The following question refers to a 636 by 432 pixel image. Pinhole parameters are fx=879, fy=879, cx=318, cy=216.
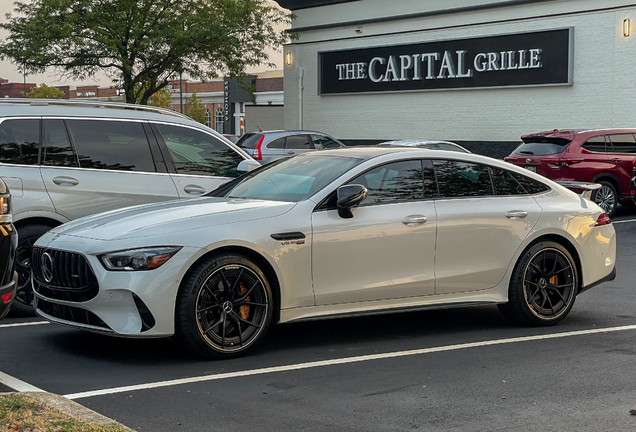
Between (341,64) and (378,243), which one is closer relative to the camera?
(378,243)

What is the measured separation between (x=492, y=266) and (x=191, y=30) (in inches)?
1140

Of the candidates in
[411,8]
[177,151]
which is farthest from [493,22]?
[177,151]

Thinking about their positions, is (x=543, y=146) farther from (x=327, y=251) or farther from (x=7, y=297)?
(x=7, y=297)

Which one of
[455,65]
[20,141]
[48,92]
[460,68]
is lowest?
[20,141]

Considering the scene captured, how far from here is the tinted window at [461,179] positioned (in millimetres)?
7285

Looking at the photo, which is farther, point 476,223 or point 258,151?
point 258,151

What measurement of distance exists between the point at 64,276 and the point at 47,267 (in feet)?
0.86

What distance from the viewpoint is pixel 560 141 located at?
1711 centimetres

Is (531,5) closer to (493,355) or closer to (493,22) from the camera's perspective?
(493,22)

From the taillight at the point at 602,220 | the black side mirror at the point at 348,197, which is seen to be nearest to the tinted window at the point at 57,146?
the black side mirror at the point at 348,197

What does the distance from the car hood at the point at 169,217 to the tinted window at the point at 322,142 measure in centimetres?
1696

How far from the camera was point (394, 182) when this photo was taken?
278 inches

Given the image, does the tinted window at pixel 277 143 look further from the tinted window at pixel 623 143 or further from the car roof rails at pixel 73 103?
the car roof rails at pixel 73 103

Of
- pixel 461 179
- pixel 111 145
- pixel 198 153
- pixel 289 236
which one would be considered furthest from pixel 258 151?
pixel 289 236
